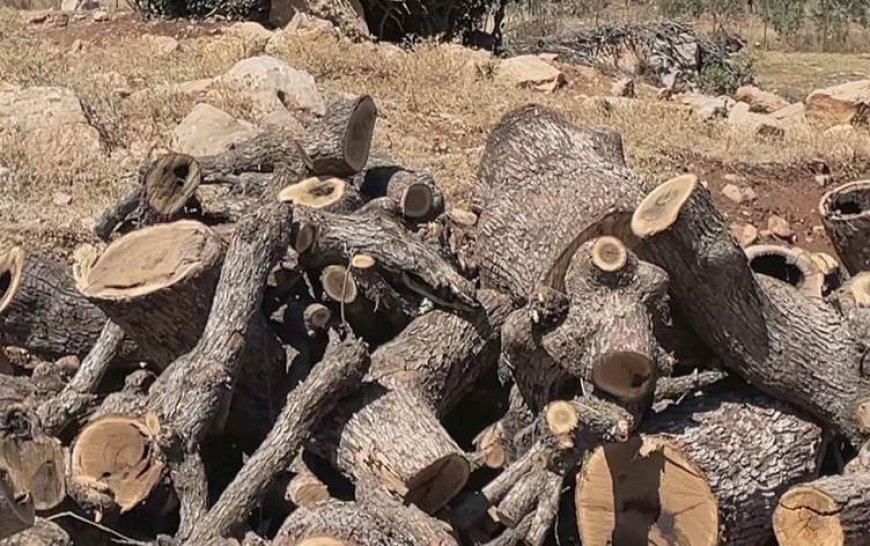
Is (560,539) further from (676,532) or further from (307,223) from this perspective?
(307,223)

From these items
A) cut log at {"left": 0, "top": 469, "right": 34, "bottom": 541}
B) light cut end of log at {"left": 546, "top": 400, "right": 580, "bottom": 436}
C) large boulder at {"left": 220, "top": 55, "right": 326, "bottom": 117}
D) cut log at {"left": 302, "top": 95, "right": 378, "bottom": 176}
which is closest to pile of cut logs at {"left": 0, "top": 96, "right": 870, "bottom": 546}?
light cut end of log at {"left": 546, "top": 400, "right": 580, "bottom": 436}

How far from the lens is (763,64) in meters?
17.6

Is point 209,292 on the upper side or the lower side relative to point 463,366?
upper

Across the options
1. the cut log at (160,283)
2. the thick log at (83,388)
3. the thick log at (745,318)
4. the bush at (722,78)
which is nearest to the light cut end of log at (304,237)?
the cut log at (160,283)

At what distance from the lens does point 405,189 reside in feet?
16.6

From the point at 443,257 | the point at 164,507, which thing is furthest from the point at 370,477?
the point at 443,257

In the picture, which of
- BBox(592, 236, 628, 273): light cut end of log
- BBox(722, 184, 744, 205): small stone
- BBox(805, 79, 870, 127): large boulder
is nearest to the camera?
BBox(592, 236, 628, 273): light cut end of log

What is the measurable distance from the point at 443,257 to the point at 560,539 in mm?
1131

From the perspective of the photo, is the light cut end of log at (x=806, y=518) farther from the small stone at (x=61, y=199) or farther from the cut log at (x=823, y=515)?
the small stone at (x=61, y=199)

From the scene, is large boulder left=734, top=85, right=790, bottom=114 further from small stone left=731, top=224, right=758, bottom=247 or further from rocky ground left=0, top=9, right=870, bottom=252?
small stone left=731, top=224, right=758, bottom=247

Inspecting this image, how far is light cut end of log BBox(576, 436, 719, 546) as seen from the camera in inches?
157

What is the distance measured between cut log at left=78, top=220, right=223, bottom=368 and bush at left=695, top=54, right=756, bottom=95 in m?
8.97

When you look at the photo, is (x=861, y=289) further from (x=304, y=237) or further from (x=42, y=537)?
(x=42, y=537)

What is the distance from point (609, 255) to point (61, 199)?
14.0 feet
